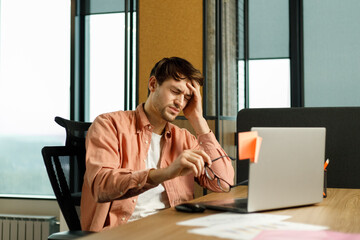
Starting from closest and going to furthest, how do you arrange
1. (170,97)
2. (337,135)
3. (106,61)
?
(170,97)
(337,135)
(106,61)

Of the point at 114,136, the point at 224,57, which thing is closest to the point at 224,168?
the point at 114,136

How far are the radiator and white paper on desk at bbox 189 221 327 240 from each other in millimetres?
2858

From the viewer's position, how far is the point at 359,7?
3959 millimetres

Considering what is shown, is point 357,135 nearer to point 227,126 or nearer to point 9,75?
point 227,126

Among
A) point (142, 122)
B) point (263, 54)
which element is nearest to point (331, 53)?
point (263, 54)

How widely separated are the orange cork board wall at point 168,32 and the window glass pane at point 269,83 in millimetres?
863

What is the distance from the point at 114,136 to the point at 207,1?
1990mm

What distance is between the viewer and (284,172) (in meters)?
1.35

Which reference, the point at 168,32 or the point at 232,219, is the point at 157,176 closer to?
the point at 232,219

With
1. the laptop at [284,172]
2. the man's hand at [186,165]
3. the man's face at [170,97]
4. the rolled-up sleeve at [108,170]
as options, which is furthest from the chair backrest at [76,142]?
the laptop at [284,172]

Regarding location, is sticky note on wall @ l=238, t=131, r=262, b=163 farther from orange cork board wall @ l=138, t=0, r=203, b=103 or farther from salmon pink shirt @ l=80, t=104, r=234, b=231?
orange cork board wall @ l=138, t=0, r=203, b=103

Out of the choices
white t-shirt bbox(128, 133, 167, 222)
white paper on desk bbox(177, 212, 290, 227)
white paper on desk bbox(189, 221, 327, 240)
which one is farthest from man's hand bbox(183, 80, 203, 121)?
white paper on desk bbox(189, 221, 327, 240)

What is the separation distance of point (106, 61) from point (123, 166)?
2.06 m

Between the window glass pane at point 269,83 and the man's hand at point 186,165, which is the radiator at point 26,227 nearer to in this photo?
the window glass pane at point 269,83
